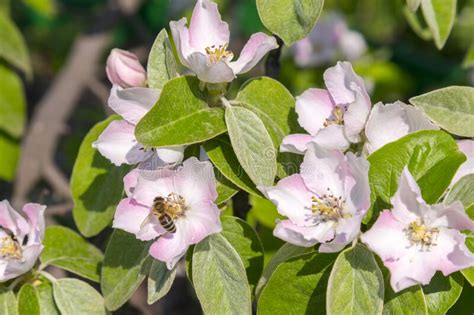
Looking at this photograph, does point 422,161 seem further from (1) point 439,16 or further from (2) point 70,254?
(2) point 70,254

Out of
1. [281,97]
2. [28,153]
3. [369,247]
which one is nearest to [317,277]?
[369,247]

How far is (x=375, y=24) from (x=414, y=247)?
2540 mm

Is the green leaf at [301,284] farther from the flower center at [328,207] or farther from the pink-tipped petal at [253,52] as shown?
the pink-tipped petal at [253,52]

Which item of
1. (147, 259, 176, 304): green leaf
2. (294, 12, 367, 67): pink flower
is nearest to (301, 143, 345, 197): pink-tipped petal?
(147, 259, 176, 304): green leaf

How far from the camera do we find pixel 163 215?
1.17 metres

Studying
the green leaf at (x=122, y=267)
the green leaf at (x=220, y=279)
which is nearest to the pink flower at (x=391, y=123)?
the green leaf at (x=220, y=279)

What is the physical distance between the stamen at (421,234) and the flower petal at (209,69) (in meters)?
0.31

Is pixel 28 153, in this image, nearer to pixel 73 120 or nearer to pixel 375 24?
pixel 73 120

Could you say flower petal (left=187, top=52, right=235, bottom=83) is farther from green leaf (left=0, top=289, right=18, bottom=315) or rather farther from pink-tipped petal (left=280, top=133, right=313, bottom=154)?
green leaf (left=0, top=289, right=18, bottom=315)

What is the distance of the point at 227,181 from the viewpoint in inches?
47.9

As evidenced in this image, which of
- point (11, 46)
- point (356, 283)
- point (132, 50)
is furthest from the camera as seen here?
point (132, 50)

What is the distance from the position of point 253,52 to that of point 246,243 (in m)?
0.26

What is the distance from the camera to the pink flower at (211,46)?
116 cm

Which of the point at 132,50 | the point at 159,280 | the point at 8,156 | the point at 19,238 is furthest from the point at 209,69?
the point at 132,50
